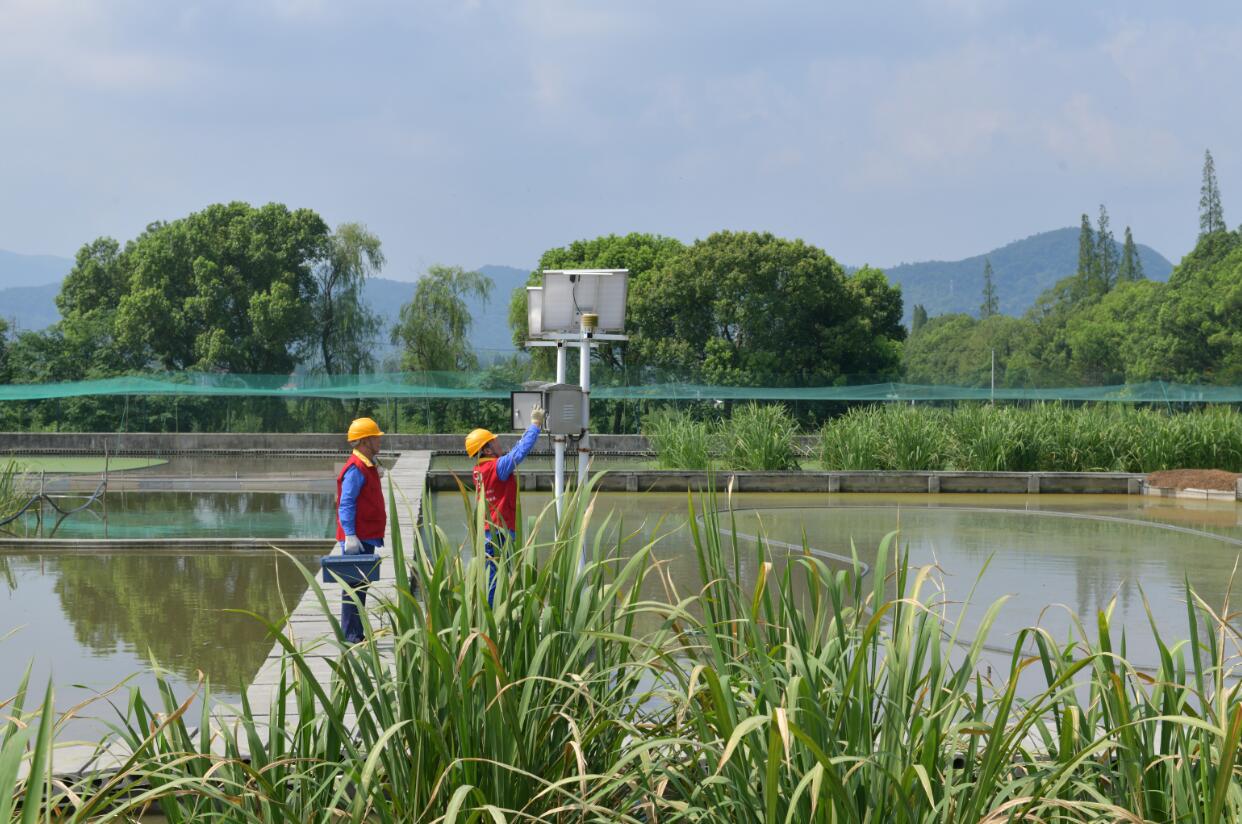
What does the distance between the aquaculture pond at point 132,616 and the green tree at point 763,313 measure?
102 ft

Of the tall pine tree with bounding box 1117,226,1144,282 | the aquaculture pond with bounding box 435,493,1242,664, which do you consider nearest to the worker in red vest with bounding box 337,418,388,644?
the aquaculture pond with bounding box 435,493,1242,664

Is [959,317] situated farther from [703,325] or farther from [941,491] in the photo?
[941,491]

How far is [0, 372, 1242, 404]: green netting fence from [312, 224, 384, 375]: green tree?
14.5 m

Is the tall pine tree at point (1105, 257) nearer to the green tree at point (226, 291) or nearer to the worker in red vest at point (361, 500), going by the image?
the green tree at point (226, 291)

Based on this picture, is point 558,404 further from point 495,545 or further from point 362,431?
point 495,545

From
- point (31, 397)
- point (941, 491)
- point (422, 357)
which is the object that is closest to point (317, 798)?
point (941, 491)

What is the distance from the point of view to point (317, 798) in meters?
3.22

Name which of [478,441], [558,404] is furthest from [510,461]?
[558,404]

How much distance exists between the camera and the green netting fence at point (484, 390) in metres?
31.8

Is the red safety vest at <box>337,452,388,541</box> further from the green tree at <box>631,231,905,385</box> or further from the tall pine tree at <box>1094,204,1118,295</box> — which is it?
the tall pine tree at <box>1094,204,1118,295</box>

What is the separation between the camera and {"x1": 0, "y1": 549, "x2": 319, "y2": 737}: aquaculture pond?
730 centimetres

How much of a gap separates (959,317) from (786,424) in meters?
126

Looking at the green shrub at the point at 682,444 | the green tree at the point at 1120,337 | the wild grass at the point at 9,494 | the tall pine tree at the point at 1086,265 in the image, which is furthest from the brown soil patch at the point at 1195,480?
the tall pine tree at the point at 1086,265

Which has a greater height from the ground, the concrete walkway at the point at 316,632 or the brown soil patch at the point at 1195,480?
the concrete walkway at the point at 316,632
